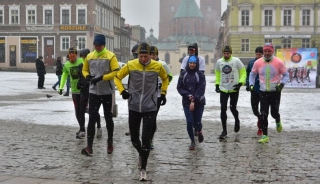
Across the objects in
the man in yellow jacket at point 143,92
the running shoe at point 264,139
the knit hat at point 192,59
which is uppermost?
the knit hat at point 192,59

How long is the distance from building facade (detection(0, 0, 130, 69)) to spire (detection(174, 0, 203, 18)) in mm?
85553

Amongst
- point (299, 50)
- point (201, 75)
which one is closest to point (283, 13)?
point (299, 50)

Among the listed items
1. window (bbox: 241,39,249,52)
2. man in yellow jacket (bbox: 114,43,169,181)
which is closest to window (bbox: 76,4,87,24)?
window (bbox: 241,39,249,52)

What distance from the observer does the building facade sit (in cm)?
6369

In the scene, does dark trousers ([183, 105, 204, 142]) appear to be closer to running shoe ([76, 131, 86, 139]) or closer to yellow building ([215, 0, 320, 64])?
running shoe ([76, 131, 86, 139])

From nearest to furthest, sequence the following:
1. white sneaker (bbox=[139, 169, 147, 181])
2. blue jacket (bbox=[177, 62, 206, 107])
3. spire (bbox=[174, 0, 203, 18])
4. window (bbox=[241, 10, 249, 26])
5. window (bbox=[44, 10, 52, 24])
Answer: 1. white sneaker (bbox=[139, 169, 147, 181])
2. blue jacket (bbox=[177, 62, 206, 107])
3. window (bbox=[241, 10, 249, 26])
4. window (bbox=[44, 10, 52, 24])
5. spire (bbox=[174, 0, 203, 18])

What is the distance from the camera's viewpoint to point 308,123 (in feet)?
41.9

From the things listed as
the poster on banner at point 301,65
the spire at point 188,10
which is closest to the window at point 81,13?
the poster on banner at point 301,65

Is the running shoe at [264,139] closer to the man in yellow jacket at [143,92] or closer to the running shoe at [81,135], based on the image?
the man in yellow jacket at [143,92]

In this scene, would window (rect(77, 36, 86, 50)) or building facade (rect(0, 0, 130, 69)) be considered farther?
building facade (rect(0, 0, 130, 69))

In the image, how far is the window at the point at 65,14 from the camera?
64.5 m

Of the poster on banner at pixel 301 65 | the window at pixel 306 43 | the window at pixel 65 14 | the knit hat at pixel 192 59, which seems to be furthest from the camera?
the window at pixel 65 14

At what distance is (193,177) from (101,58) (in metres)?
2.81

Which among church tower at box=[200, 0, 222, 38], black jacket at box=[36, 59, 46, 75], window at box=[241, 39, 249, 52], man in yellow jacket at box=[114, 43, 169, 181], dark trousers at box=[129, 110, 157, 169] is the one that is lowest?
dark trousers at box=[129, 110, 157, 169]
